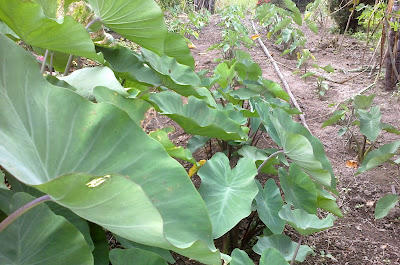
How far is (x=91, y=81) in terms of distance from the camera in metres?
1.21

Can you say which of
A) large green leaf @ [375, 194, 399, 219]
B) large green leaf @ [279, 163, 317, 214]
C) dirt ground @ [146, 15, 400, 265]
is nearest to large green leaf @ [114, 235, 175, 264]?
dirt ground @ [146, 15, 400, 265]

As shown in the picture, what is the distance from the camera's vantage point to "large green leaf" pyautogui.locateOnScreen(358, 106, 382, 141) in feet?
7.23

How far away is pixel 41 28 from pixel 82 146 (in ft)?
1.41

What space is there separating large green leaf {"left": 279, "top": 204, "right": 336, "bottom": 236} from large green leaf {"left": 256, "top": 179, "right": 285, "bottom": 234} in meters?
0.11

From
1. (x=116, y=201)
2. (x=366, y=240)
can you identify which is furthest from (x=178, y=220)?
(x=366, y=240)

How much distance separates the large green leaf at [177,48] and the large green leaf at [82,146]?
109cm

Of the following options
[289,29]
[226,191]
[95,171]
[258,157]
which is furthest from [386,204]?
[289,29]

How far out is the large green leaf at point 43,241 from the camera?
0.70 meters

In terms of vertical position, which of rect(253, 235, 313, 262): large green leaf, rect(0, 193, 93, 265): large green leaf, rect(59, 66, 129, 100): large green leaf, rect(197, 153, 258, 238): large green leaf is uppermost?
rect(59, 66, 129, 100): large green leaf

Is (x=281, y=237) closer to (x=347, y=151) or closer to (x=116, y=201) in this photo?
(x=116, y=201)

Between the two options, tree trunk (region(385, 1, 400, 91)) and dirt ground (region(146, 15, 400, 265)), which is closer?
dirt ground (region(146, 15, 400, 265))

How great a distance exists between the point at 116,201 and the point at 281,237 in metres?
1.05

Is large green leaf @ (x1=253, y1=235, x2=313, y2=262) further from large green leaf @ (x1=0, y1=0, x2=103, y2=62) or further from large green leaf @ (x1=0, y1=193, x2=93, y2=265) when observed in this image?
large green leaf @ (x1=0, y1=0, x2=103, y2=62)

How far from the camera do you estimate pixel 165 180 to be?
0.69 m
